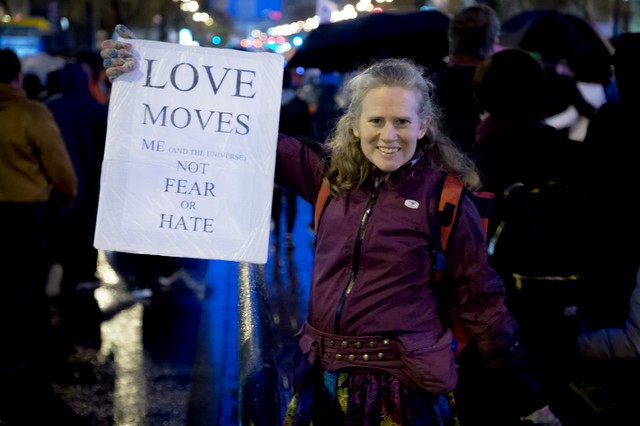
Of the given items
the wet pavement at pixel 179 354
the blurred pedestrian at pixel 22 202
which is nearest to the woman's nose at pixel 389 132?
the wet pavement at pixel 179 354

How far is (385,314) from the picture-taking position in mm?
3164

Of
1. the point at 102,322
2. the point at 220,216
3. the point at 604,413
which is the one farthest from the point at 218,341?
the point at 220,216

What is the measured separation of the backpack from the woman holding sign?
0.02 m

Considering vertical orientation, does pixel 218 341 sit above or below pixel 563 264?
below

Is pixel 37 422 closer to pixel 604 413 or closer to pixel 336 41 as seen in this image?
pixel 604 413

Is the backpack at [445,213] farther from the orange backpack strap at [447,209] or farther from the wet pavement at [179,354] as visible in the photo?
the wet pavement at [179,354]

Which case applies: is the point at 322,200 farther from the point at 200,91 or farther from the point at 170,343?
the point at 170,343

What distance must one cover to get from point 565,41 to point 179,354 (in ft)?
16.7

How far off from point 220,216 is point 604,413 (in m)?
3.37

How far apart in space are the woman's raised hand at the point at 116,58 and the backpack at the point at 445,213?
85cm

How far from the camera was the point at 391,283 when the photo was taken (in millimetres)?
3170

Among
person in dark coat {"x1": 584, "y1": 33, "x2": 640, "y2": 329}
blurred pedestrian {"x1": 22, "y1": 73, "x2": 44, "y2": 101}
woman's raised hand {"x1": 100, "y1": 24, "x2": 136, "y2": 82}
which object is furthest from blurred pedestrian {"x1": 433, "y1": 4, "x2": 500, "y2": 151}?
blurred pedestrian {"x1": 22, "y1": 73, "x2": 44, "y2": 101}

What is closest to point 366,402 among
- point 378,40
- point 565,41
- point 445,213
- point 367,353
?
point 367,353

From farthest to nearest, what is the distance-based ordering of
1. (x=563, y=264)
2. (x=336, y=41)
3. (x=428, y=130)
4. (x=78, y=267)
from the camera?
(x=78, y=267)
(x=336, y=41)
(x=563, y=264)
(x=428, y=130)
